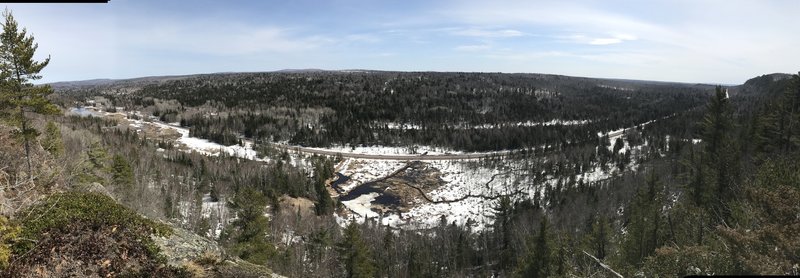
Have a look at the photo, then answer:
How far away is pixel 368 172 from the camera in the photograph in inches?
5251

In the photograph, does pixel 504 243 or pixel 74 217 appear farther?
pixel 504 243

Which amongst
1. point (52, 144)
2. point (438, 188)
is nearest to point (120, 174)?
point (52, 144)

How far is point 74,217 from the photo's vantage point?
41.5ft

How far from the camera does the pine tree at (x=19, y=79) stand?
24562 mm

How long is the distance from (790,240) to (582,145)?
16048cm

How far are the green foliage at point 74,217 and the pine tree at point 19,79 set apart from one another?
14.7 meters

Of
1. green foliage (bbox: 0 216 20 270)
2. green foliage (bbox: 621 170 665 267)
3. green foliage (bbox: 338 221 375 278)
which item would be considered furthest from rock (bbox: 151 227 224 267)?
green foliage (bbox: 621 170 665 267)

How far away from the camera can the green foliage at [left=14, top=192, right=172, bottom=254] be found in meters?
11.8

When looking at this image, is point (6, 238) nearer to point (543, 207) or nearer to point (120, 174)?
point (120, 174)

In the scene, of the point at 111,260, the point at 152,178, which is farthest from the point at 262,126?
the point at 111,260

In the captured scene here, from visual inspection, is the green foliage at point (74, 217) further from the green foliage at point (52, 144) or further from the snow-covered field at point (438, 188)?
Answer: the snow-covered field at point (438, 188)

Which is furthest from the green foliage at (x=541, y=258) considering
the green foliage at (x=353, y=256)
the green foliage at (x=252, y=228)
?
the green foliage at (x=252, y=228)

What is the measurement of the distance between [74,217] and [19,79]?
65.5 feet

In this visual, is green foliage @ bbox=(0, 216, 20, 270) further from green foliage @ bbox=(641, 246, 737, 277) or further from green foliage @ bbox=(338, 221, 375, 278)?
green foliage @ bbox=(338, 221, 375, 278)
